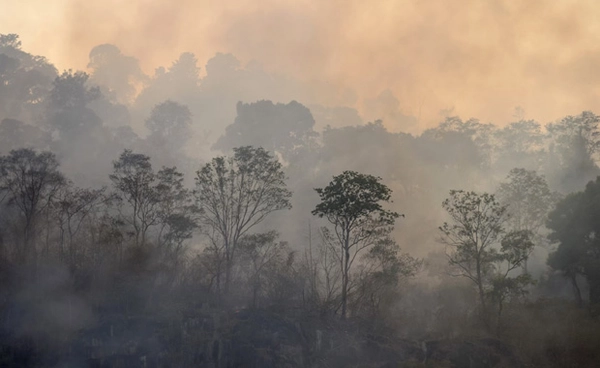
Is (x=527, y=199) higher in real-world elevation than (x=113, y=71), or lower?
lower

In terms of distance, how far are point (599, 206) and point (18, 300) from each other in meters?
45.8

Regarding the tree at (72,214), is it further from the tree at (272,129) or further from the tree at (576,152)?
the tree at (576,152)

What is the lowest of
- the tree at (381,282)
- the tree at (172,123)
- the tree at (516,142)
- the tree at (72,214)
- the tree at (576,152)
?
the tree at (381,282)

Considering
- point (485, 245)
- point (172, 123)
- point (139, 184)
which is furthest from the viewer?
point (172, 123)

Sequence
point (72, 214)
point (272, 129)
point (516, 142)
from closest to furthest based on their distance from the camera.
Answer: point (72, 214) → point (272, 129) → point (516, 142)

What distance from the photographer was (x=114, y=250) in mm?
42625

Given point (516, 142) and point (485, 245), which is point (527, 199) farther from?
point (516, 142)

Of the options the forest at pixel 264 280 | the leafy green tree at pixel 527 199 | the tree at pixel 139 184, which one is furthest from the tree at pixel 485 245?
the tree at pixel 139 184

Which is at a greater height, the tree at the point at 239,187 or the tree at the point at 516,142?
the tree at the point at 516,142

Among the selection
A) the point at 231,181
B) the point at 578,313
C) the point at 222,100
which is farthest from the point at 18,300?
the point at 222,100

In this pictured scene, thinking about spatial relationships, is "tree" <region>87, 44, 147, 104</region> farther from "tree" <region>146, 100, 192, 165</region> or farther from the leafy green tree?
the leafy green tree

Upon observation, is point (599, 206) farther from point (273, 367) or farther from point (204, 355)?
point (204, 355)

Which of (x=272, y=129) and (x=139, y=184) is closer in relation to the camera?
(x=139, y=184)

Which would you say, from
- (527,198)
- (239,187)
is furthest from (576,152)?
(239,187)
